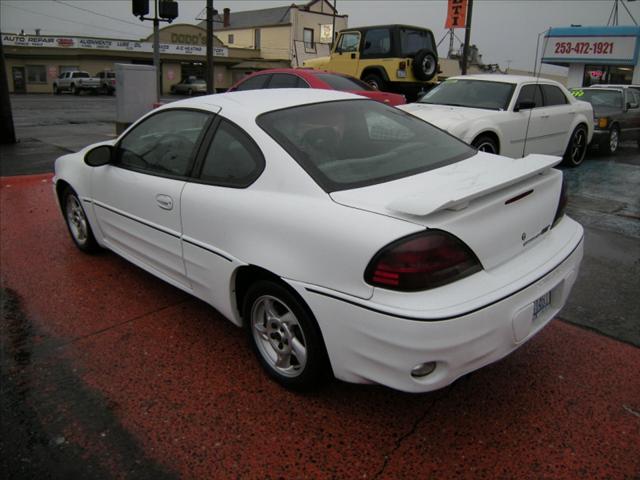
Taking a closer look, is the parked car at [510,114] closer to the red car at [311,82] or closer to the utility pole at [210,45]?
the red car at [311,82]

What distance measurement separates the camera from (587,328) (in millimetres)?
3584

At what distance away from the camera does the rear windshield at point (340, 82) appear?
30.5 feet

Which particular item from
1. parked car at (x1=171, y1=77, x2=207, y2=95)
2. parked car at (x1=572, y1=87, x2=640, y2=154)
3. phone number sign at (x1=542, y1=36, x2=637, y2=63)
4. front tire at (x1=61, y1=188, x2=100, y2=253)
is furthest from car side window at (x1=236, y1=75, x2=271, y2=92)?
parked car at (x1=171, y1=77, x2=207, y2=95)

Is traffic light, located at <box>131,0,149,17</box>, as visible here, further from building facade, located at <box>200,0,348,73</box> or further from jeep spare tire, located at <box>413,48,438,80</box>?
building facade, located at <box>200,0,348,73</box>

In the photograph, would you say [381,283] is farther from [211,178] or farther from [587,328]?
[587,328]

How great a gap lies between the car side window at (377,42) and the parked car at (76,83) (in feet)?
105

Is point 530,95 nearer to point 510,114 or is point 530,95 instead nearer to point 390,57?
point 510,114

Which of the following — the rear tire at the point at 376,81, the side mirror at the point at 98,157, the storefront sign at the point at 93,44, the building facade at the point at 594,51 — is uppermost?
the storefront sign at the point at 93,44

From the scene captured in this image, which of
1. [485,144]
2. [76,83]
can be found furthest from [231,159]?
[76,83]

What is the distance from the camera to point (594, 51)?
26.3 meters

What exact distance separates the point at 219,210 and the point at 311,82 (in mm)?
6589

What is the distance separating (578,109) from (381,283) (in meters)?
8.21

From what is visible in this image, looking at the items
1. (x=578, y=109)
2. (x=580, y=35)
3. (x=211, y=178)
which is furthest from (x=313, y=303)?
(x=580, y=35)

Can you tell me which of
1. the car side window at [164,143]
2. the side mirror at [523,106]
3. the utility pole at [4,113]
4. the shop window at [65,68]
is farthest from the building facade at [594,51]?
the shop window at [65,68]
